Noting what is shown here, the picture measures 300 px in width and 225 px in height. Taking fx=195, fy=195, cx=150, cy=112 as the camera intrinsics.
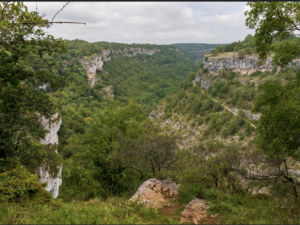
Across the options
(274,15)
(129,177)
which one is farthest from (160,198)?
(274,15)

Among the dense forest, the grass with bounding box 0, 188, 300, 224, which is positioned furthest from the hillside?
the grass with bounding box 0, 188, 300, 224

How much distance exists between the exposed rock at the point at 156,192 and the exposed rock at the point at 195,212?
0.95 meters

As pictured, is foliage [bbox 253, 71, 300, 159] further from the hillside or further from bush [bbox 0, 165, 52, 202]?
the hillside

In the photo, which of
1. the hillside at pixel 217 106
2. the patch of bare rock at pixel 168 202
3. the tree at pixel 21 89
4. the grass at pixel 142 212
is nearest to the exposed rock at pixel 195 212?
the patch of bare rock at pixel 168 202

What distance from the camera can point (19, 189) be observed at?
4742 mm

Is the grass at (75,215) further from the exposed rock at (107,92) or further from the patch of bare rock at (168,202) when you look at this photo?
the exposed rock at (107,92)

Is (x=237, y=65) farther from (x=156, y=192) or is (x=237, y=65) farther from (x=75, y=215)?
(x=75, y=215)

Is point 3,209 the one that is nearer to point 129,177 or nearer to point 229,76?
point 129,177

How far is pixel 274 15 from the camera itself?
578 cm

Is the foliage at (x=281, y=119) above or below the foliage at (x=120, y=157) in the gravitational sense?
above

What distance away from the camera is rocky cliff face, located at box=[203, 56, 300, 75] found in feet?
201

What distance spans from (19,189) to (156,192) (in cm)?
404

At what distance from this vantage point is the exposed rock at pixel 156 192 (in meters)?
5.97

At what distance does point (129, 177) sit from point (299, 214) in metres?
8.21
